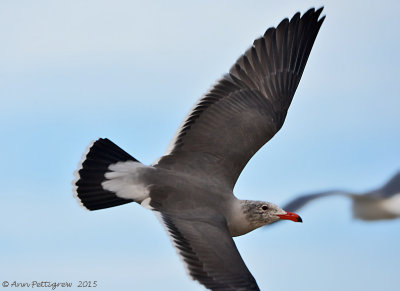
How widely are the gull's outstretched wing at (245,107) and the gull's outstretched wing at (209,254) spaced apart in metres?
0.78

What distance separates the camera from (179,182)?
8523 millimetres

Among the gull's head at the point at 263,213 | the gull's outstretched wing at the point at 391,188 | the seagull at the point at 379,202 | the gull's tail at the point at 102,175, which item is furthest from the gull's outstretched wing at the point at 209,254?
the gull's outstretched wing at the point at 391,188

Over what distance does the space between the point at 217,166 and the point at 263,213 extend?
2.03 feet

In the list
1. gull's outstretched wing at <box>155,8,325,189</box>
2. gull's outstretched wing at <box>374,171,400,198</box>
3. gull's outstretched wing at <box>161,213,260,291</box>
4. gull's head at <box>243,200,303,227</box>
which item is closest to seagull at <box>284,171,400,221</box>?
gull's outstretched wing at <box>374,171,400,198</box>

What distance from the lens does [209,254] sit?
26.3 ft

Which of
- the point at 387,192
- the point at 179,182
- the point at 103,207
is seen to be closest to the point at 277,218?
the point at 179,182

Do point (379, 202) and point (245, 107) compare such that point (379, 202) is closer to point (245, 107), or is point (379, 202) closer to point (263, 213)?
point (245, 107)

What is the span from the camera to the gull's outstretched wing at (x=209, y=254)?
26.0 feet

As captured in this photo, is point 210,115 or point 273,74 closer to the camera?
point 210,115

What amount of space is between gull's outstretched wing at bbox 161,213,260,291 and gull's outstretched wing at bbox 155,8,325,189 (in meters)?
0.78

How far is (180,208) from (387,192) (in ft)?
15.4

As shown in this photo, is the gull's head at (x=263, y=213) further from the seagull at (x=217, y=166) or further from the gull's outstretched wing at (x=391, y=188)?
the gull's outstretched wing at (x=391, y=188)

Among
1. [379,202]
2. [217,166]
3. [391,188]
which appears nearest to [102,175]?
[217,166]

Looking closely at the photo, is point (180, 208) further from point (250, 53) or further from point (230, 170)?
point (250, 53)
